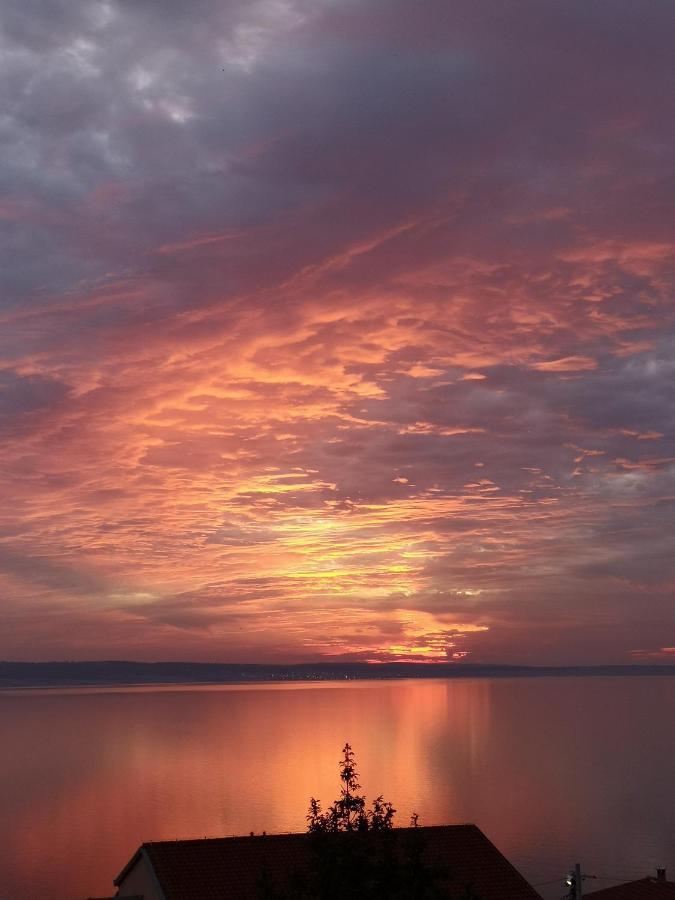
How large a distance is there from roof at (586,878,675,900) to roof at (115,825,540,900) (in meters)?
8.69

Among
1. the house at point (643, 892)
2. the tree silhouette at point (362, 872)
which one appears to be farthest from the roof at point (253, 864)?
the tree silhouette at point (362, 872)

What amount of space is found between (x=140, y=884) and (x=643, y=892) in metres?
26.0

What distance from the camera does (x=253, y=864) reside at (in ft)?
155

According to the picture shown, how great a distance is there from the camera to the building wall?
46.5 m

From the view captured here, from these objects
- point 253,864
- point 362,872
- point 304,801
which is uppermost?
point 362,872

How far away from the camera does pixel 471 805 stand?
124938 millimetres

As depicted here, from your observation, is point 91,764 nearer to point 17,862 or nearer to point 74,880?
point 17,862

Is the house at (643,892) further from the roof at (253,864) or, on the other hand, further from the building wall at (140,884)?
the building wall at (140,884)

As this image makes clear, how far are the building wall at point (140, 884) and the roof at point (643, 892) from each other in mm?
23198

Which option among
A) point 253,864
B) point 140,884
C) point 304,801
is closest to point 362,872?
point 253,864

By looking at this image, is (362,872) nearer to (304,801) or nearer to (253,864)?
(253,864)

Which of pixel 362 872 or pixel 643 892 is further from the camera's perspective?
pixel 643 892

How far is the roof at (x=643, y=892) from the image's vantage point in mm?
54531

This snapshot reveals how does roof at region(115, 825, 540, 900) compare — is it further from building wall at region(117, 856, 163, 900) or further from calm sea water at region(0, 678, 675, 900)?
calm sea water at region(0, 678, 675, 900)
